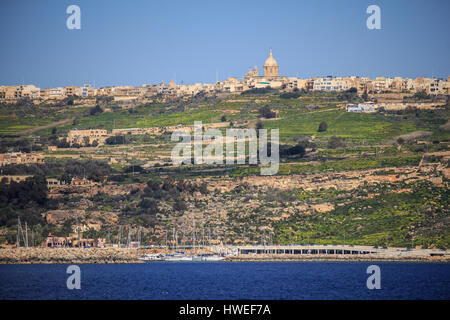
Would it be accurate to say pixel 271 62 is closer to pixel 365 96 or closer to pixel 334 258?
pixel 365 96

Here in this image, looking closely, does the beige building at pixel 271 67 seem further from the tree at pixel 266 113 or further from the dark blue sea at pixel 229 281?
the dark blue sea at pixel 229 281

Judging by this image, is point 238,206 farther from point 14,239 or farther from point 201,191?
point 14,239

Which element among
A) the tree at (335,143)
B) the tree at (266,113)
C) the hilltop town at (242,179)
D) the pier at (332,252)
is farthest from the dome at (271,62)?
the pier at (332,252)

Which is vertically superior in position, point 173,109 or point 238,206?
point 173,109
